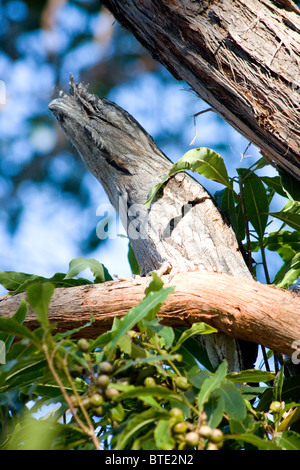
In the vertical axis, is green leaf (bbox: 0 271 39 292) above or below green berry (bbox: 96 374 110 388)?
above

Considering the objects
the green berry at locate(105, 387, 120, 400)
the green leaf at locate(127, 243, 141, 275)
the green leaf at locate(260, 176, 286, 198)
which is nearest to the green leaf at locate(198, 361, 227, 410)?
the green berry at locate(105, 387, 120, 400)

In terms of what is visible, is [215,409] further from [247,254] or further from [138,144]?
[138,144]

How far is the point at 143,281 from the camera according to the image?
4.35 ft

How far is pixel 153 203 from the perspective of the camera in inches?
72.1

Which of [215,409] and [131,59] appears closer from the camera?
[215,409]

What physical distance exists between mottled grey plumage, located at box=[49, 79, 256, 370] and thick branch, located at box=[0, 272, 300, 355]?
0.23 metres

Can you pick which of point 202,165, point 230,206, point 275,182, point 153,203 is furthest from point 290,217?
point 153,203

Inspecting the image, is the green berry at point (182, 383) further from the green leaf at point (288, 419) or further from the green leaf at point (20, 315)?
the green leaf at point (20, 315)

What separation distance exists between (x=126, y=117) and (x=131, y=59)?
146 cm

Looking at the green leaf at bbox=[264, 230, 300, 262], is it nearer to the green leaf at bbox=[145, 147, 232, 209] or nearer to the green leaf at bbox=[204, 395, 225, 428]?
the green leaf at bbox=[145, 147, 232, 209]

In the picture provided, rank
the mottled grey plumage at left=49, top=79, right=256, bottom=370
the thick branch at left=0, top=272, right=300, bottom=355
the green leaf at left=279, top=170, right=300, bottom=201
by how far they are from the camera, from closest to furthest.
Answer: the thick branch at left=0, top=272, right=300, bottom=355 → the green leaf at left=279, top=170, right=300, bottom=201 → the mottled grey plumage at left=49, top=79, right=256, bottom=370

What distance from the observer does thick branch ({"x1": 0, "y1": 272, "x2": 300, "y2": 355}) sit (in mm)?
1221

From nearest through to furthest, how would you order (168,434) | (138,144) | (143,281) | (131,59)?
1. (168,434)
2. (143,281)
3. (138,144)
4. (131,59)
